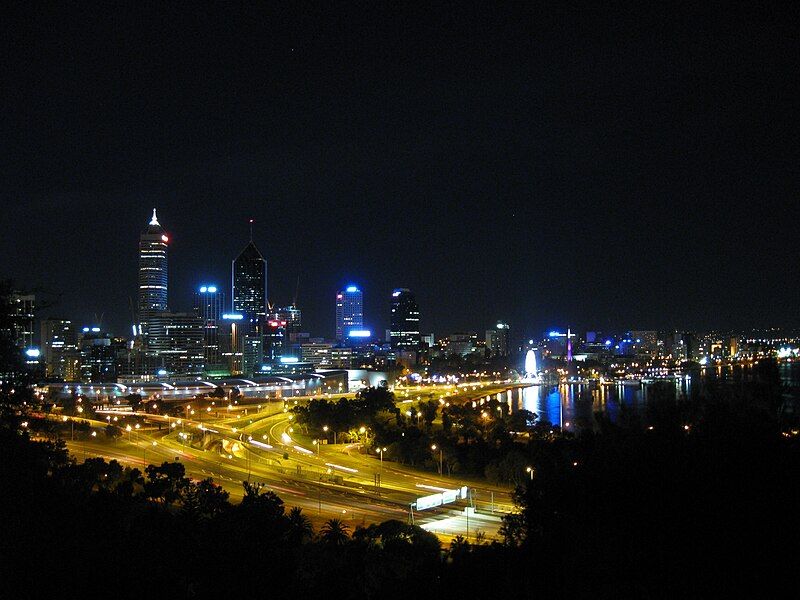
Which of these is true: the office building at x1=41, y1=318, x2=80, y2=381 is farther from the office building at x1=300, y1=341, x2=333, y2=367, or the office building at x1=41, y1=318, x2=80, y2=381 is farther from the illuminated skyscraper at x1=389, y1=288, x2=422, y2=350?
the illuminated skyscraper at x1=389, y1=288, x2=422, y2=350

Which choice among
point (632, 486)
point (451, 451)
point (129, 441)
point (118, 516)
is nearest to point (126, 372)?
point (129, 441)

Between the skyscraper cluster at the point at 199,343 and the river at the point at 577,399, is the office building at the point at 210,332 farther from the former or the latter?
the river at the point at 577,399

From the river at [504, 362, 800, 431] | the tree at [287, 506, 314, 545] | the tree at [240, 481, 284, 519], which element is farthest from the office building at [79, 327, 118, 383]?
the tree at [287, 506, 314, 545]

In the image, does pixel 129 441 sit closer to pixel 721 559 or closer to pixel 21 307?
pixel 21 307

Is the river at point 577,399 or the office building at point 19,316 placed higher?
the office building at point 19,316

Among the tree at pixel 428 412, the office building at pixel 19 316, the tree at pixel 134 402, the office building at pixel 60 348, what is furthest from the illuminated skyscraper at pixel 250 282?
the office building at pixel 19 316
